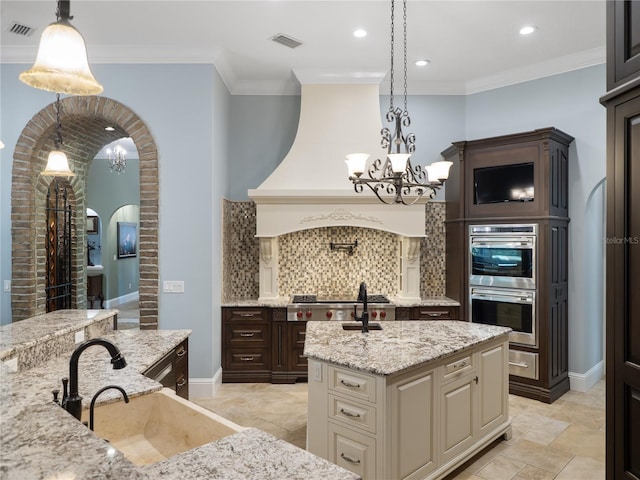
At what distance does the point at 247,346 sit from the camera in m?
4.78

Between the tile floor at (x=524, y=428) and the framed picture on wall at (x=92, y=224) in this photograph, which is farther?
the framed picture on wall at (x=92, y=224)

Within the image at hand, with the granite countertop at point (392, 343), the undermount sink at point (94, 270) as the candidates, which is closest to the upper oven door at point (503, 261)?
the granite countertop at point (392, 343)

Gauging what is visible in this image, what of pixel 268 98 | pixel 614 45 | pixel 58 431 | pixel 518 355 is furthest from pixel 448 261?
pixel 58 431

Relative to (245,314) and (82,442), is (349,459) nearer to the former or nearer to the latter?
(82,442)

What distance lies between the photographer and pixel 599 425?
3721 mm

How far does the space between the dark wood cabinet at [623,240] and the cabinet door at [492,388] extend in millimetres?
1164

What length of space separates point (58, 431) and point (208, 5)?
351 cm

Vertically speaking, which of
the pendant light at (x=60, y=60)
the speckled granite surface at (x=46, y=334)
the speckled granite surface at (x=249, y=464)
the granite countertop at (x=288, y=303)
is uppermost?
the pendant light at (x=60, y=60)

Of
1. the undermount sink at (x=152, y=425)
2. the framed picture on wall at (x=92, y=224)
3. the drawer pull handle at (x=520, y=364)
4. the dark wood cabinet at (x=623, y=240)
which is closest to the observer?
the dark wood cabinet at (x=623, y=240)

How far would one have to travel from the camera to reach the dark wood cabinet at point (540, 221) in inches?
168

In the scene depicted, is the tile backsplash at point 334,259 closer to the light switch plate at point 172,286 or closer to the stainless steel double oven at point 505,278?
the stainless steel double oven at point 505,278

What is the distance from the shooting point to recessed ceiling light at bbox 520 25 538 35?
3964mm

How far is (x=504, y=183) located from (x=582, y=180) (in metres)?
0.84

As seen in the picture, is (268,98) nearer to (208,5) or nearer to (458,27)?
(208,5)
